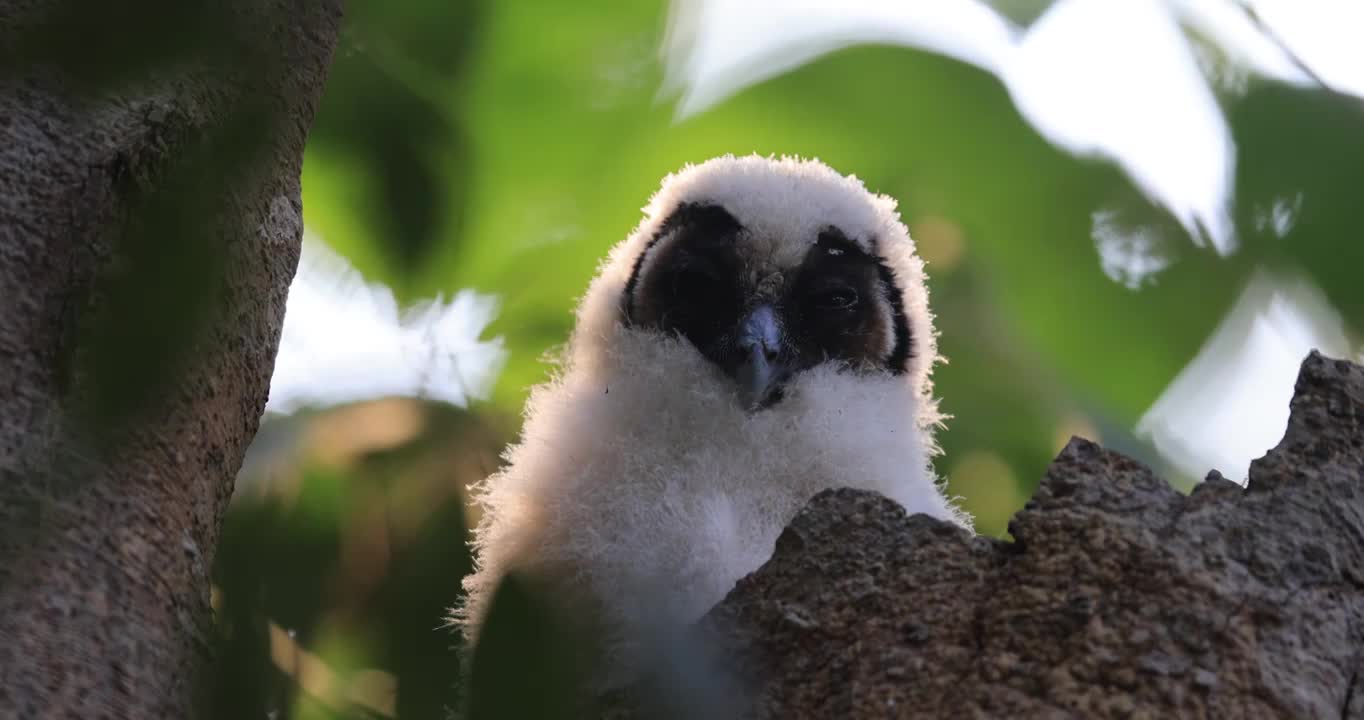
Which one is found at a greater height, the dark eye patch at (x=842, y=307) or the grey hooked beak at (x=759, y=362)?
the dark eye patch at (x=842, y=307)

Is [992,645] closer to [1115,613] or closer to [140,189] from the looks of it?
[1115,613]

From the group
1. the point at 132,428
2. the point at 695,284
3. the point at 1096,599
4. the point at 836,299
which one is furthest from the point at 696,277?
the point at 132,428

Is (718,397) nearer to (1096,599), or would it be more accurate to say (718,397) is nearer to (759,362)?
(759,362)

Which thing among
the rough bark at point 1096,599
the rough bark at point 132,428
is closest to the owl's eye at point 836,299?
the rough bark at point 1096,599

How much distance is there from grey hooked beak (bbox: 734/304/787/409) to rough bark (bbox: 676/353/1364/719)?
539 millimetres

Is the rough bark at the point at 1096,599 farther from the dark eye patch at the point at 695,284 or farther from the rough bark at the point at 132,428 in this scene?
the dark eye patch at the point at 695,284

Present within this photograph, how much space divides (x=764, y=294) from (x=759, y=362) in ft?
0.64

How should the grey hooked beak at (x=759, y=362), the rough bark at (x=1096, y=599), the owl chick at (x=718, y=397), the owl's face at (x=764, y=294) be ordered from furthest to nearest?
the owl's face at (x=764, y=294), the grey hooked beak at (x=759, y=362), the owl chick at (x=718, y=397), the rough bark at (x=1096, y=599)

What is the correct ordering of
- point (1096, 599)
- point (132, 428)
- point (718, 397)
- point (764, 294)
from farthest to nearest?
point (764, 294) < point (718, 397) < point (1096, 599) < point (132, 428)

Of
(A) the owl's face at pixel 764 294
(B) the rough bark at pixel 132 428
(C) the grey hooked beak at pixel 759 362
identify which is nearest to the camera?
(B) the rough bark at pixel 132 428

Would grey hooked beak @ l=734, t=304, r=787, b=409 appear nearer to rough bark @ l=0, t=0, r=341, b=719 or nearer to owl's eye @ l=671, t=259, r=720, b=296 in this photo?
owl's eye @ l=671, t=259, r=720, b=296

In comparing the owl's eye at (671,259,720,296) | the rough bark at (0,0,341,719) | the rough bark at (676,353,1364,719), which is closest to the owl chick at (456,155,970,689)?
the owl's eye at (671,259,720,296)

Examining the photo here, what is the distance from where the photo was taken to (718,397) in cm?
185

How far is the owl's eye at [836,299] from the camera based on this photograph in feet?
6.91
